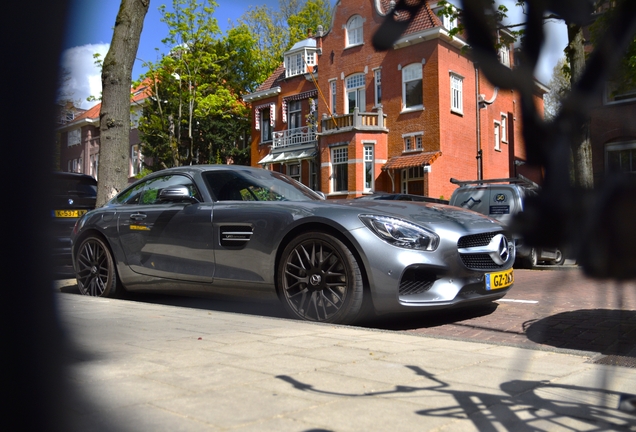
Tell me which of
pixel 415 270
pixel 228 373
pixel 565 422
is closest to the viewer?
pixel 565 422

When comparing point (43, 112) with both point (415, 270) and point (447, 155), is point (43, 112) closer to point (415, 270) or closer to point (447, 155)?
point (415, 270)

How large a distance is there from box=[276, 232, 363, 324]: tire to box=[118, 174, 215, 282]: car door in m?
0.94

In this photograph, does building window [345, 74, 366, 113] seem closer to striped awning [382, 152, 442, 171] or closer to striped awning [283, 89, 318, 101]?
striped awning [382, 152, 442, 171]

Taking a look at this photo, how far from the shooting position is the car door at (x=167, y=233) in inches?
224

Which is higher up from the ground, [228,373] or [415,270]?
[415,270]

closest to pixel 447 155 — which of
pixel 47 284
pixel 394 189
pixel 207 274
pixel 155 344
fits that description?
pixel 394 189

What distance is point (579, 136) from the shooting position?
82 centimetres

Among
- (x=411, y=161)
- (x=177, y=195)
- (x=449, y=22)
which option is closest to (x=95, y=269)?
(x=177, y=195)

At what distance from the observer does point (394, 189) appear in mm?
27188

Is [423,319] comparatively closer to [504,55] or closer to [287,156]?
[504,55]

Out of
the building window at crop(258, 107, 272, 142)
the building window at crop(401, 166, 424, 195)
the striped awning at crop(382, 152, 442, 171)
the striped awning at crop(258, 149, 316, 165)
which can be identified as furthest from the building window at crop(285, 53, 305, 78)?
the building window at crop(401, 166, 424, 195)

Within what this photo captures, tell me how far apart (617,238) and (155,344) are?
11.2 feet

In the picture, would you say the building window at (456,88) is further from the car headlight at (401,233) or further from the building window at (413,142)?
the building window at (413,142)

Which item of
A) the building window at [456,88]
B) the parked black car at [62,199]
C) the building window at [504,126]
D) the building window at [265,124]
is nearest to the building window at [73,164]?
the parked black car at [62,199]
